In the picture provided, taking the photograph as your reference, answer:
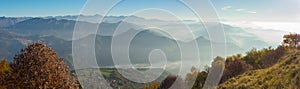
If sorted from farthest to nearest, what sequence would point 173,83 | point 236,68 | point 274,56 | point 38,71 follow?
point 274,56
point 236,68
point 173,83
point 38,71

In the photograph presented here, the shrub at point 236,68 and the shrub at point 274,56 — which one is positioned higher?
the shrub at point 274,56

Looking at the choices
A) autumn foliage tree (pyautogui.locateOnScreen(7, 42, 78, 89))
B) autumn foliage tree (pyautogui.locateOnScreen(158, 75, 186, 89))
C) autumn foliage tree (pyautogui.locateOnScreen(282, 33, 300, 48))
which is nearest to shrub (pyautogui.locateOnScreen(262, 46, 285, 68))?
autumn foliage tree (pyautogui.locateOnScreen(282, 33, 300, 48))

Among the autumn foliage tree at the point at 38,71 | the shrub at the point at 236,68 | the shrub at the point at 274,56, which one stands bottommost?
the shrub at the point at 236,68

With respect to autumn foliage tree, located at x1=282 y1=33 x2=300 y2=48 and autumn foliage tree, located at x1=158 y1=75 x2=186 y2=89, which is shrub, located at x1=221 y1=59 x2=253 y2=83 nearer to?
autumn foliage tree, located at x1=282 y1=33 x2=300 y2=48

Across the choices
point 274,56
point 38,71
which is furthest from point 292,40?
point 38,71

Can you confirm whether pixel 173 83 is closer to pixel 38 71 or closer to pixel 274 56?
pixel 38 71

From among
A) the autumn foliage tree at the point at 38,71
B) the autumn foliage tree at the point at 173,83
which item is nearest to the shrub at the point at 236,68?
the autumn foliage tree at the point at 173,83

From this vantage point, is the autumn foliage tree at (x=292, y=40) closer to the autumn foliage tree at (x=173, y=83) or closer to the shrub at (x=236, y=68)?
the shrub at (x=236, y=68)

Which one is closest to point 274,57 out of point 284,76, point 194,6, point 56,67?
point 194,6
